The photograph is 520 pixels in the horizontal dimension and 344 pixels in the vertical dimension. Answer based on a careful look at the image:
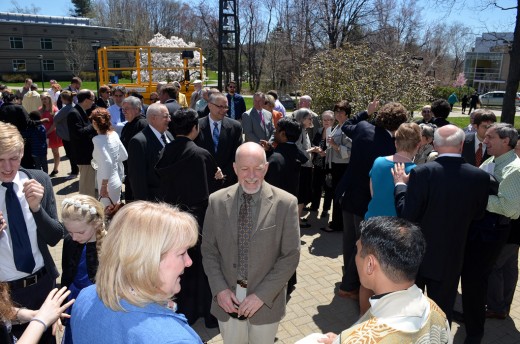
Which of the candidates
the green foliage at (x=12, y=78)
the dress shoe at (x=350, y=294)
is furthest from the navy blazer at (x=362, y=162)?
the green foliage at (x=12, y=78)

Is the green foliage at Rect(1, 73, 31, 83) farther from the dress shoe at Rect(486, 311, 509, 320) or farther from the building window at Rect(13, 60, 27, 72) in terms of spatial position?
the dress shoe at Rect(486, 311, 509, 320)

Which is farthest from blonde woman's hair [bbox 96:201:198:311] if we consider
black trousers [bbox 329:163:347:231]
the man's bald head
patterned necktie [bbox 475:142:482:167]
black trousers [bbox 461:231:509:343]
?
black trousers [bbox 329:163:347:231]

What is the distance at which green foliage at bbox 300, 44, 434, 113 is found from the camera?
32.3 feet

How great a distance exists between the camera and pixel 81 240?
2.97 metres

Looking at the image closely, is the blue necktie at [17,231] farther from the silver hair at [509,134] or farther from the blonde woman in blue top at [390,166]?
the silver hair at [509,134]

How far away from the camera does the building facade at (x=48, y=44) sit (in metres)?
55.7

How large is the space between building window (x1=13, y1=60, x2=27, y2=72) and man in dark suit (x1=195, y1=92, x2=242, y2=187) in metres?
62.8

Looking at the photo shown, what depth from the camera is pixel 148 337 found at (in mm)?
1331

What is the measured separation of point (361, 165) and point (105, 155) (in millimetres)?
3382

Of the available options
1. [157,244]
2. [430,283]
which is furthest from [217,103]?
[157,244]

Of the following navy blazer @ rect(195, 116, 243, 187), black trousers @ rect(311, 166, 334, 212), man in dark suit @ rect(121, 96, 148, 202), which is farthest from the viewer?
black trousers @ rect(311, 166, 334, 212)

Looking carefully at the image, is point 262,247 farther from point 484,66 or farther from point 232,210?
point 484,66

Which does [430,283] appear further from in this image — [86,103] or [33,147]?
[33,147]

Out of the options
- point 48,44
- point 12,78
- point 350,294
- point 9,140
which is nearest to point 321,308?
point 350,294
